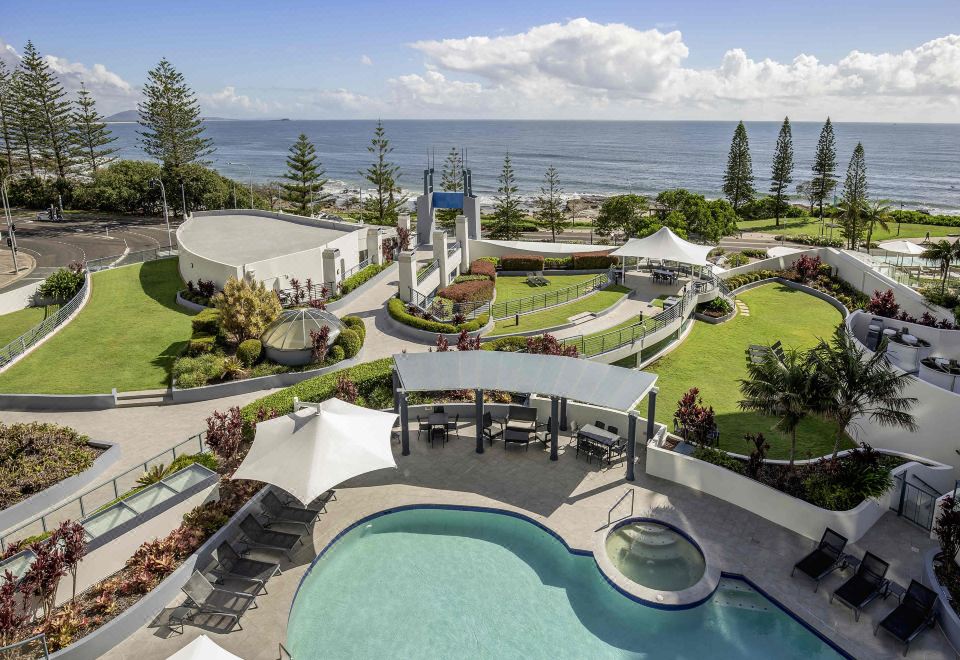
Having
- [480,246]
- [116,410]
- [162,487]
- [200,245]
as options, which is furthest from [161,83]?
[162,487]

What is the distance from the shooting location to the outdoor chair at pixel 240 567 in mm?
11672

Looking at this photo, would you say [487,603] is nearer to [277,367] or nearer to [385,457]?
[385,457]

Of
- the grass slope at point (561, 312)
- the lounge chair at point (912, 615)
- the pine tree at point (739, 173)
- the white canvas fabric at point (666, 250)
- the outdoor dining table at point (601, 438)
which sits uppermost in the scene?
the pine tree at point (739, 173)

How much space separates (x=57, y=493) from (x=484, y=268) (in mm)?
23196

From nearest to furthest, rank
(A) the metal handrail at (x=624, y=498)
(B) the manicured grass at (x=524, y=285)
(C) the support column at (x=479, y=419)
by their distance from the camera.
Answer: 1. (A) the metal handrail at (x=624, y=498)
2. (C) the support column at (x=479, y=419)
3. (B) the manicured grass at (x=524, y=285)

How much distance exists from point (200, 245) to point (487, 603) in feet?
88.8

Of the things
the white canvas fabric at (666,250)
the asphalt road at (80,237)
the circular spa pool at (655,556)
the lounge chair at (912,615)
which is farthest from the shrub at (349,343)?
the asphalt road at (80,237)

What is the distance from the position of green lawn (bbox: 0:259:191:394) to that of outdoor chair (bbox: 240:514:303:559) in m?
10.0

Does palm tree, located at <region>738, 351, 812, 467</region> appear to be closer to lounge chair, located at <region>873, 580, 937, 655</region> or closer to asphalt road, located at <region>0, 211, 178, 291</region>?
lounge chair, located at <region>873, 580, 937, 655</region>

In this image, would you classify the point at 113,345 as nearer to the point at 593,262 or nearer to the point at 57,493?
the point at 57,493

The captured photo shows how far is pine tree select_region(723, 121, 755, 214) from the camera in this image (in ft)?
225

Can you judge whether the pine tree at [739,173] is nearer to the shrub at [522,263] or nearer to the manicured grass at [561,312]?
the shrub at [522,263]

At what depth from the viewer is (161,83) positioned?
59000 mm

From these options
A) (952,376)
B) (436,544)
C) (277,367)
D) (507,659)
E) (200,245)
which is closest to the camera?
(507,659)
